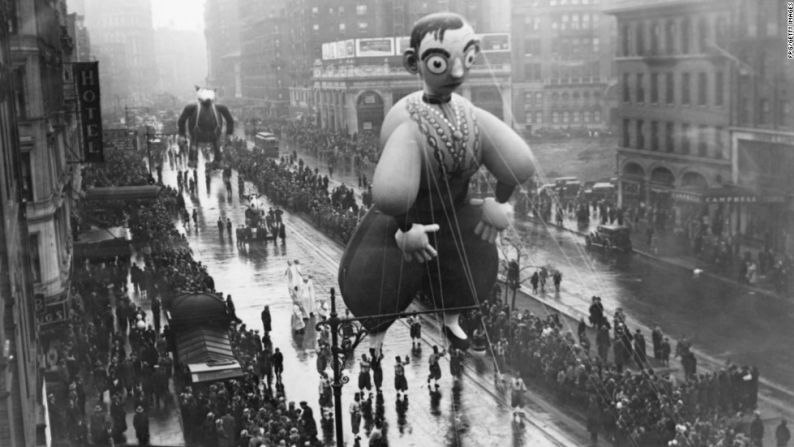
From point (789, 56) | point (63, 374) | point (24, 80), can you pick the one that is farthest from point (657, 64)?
point (63, 374)

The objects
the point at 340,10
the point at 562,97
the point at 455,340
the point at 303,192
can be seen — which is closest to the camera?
the point at 455,340

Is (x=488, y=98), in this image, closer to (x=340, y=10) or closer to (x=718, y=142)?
(x=340, y=10)

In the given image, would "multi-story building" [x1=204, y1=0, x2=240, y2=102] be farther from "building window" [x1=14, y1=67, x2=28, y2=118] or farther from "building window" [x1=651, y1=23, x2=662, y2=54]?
"building window" [x1=651, y1=23, x2=662, y2=54]

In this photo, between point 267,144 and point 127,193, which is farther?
point 267,144

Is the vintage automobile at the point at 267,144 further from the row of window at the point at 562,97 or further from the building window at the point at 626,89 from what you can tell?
the building window at the point at 626,89

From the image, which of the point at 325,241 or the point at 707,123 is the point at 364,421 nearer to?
the point at 325,241

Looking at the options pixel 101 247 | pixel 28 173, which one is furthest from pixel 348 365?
pixel 101 247
